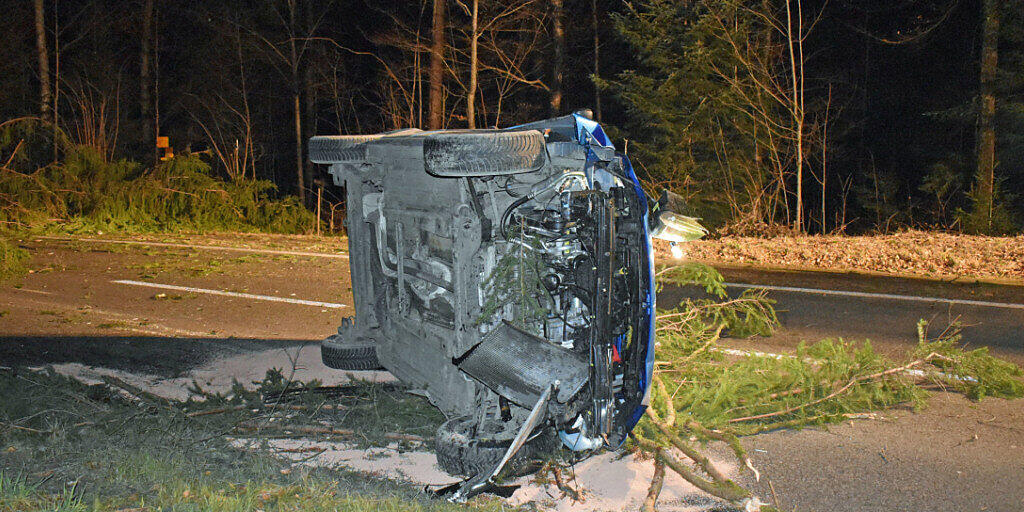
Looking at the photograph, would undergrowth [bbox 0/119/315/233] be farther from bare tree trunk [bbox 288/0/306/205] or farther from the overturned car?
the overturned car

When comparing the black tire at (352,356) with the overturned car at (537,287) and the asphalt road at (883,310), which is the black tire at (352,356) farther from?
the asphalt road at (883,310)

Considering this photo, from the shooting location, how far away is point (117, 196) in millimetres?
16844

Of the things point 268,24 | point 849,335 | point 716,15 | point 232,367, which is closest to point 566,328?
point 232,367

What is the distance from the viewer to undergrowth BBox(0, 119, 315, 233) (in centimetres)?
1565

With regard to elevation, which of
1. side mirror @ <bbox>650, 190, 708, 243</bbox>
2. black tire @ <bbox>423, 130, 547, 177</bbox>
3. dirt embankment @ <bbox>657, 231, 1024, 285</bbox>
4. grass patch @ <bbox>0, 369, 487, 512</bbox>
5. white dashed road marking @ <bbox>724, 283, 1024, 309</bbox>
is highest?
black tire @ <bbox>423, 130, 547, 177</bbox>

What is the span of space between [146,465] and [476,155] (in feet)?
7.64

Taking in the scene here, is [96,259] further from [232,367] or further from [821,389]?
[821,389]

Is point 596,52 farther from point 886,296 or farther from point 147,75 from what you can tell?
point 886,296

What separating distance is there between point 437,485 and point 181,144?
38.1 meters

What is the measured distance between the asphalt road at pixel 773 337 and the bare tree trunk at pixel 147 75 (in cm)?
2315

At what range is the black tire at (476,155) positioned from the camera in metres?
3.92

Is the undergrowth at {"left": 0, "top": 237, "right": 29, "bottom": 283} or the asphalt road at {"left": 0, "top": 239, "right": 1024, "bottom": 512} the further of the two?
the undergrowth at {"left": 0, "top": 237, "right": 29, "bottom": 283}

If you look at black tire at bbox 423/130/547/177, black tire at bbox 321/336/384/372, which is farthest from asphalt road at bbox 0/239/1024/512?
black tire at bbox 423/130/547/177

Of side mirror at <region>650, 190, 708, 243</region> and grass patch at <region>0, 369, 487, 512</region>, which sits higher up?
side mirror at <region>650, 190, 708, 243</region>
